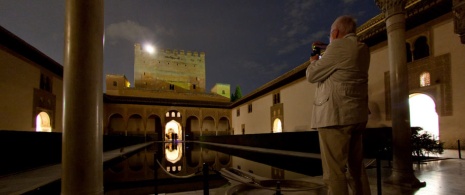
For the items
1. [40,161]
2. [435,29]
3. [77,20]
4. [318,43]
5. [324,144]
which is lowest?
[40,161]

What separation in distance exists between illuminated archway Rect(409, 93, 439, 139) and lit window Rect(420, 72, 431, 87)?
1.63 ft

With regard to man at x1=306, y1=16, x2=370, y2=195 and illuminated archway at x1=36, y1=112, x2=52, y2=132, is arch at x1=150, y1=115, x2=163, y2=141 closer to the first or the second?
illuminated archway at x1=36, y1=112, x2=52, y2=132

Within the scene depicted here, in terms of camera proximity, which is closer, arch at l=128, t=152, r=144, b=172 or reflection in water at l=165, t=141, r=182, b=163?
arch at l=128, t=152, r=144, b=172

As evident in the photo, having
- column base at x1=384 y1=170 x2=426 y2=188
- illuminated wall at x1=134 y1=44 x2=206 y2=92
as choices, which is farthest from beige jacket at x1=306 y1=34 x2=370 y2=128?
illuminated wall at x1=134 y1=44 x2=206 y2=92

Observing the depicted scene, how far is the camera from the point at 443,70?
1005cm

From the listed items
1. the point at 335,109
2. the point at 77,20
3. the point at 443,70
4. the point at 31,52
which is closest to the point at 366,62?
the point at 335,109

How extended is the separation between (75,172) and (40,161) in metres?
7.37

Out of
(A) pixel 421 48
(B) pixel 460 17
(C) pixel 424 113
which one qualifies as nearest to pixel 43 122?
(B) pixel 460 17

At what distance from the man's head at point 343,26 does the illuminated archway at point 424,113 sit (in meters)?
10.8

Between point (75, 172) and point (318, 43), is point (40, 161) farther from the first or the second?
point (318, 43)

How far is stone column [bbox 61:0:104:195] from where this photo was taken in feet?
8.29

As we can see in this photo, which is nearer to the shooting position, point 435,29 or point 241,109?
point 435,29

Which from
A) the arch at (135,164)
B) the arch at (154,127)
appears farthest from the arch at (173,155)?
the arch at (154,127)

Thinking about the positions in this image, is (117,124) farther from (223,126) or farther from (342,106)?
(342,106)
